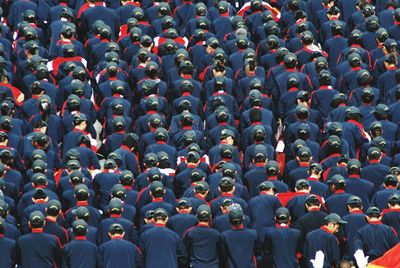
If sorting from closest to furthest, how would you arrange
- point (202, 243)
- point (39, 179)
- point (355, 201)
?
point (202, 243) → point (355, 201) → point (39, 179)

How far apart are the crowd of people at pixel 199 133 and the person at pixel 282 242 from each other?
0.02 m

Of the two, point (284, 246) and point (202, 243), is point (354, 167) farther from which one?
point (202, 243)

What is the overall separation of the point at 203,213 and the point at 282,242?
1.38 m

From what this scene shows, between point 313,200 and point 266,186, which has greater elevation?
point 266,186

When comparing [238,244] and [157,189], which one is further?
[157,189]

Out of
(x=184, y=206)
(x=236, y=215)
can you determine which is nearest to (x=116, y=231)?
(x=184, y=206)

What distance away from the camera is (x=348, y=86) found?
40.6 m

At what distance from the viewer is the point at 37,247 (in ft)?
115

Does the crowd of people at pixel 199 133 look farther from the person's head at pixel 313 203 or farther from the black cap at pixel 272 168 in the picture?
the black cap at pixel 272 168

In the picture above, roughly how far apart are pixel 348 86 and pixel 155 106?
3.87 meters

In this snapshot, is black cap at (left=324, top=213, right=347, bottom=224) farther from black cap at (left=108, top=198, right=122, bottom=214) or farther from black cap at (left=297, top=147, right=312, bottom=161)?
black cap at (left=108, top=198, right=122, bottom=214)

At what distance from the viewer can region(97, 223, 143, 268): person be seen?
1371 inches

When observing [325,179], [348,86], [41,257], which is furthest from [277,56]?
[41,257]

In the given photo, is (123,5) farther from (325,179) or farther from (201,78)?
(325,179)
